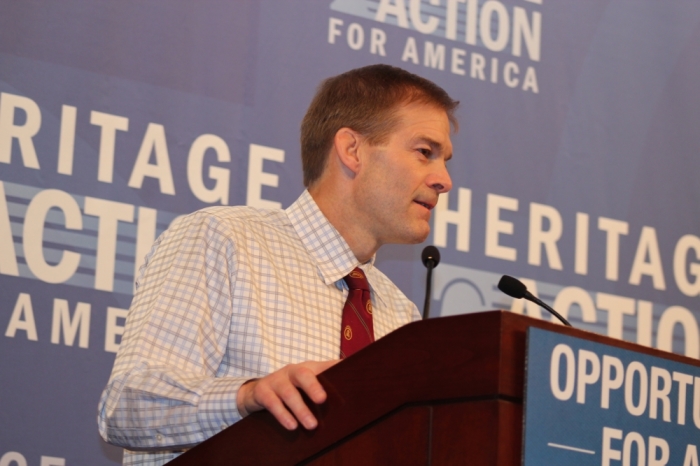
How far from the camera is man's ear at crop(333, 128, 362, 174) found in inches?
105

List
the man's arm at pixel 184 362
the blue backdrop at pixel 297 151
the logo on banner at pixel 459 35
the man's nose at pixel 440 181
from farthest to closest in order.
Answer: the logo on banner at pixel 459 35, the blue backdrop at pixel 297 151, the man's nose at pixel 440 181, the man's arm at pixel 184 362

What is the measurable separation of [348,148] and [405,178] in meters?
0.18

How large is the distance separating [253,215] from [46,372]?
2.70 feet

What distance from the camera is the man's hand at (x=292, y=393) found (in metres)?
1.49

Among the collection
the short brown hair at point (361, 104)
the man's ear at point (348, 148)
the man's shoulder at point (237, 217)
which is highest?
the short brown hair at point (361, 104)

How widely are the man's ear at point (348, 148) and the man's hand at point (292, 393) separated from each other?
1150 mm

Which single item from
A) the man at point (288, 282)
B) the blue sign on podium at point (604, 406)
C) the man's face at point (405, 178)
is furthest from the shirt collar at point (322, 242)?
the blue sign on podium at point (604, 406)

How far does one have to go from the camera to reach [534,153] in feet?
12.8

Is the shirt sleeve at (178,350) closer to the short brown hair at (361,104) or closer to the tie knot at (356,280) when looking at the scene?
the tie knot at (356,280)

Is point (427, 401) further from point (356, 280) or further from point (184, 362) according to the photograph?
point (356, 280)

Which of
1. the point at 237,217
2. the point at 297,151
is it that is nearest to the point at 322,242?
the point at 237,217

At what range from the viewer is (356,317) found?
2.43 metres

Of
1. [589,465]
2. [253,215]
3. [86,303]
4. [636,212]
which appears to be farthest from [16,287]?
[636,212]

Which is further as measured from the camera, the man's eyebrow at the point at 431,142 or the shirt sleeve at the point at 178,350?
the man's eyebrow at the point at 431,142
